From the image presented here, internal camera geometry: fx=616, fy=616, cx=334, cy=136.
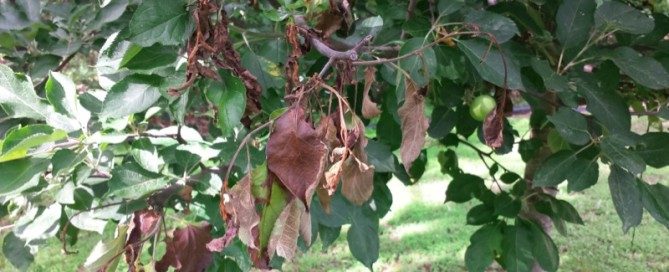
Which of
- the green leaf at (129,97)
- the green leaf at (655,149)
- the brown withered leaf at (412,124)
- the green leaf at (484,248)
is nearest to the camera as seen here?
the brown withered leaf at (412,124)

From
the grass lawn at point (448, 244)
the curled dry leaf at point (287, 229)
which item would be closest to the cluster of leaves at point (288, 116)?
the curled dry leaf at point (287, 229)

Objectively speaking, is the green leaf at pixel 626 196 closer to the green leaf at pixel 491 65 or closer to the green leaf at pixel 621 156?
the green leaf at pixel 621 156

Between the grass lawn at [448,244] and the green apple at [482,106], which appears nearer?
the green apple at [482,106]

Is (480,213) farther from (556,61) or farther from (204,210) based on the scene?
(204,210)

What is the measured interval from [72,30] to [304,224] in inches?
44.6

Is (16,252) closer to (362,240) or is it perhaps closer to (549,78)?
(362,240)

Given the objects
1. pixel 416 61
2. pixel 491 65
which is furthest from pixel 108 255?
pixel 491 65

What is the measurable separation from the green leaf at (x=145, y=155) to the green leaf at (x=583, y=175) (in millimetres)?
839

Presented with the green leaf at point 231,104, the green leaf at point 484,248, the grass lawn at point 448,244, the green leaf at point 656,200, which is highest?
the green leaf at point 231,104

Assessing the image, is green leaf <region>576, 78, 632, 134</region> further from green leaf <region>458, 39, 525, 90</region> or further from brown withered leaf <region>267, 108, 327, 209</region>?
brown withered leaf <region>267, 108, 327, 209</region>

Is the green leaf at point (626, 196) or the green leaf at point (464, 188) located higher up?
the green leaf at point (626, 196)

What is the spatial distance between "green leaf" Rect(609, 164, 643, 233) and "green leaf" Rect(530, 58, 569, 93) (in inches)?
8.0

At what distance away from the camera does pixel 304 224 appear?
64cm

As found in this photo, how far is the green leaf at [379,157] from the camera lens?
4.35 ft
